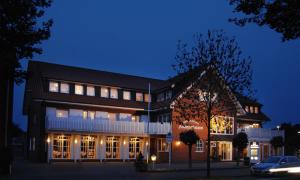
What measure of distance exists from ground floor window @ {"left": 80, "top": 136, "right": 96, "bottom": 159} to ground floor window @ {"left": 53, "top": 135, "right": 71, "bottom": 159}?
57.7 inches

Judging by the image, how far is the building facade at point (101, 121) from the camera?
4312cm

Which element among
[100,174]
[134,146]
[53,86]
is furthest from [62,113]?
[100,174]

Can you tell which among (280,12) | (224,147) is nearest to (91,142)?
(224,147)

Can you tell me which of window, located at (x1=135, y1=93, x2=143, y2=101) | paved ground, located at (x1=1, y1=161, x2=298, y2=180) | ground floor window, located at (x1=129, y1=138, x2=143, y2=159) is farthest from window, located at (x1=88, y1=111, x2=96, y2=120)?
paved ground, located at (x1=1, y1=161, x2=298, y2=180)

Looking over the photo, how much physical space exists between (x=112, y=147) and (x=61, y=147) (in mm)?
5387

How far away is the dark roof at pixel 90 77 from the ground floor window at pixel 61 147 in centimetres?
593

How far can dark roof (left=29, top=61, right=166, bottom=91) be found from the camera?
46219mm

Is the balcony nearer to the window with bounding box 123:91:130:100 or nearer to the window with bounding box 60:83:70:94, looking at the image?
the window with bounding box 123:91:130:100

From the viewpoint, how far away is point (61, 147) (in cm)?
4322

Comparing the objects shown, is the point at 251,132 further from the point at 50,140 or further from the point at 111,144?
the point at 50,140

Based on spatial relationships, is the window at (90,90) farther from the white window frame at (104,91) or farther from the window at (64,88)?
the window at (64,88)

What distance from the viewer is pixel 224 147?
2024 inches

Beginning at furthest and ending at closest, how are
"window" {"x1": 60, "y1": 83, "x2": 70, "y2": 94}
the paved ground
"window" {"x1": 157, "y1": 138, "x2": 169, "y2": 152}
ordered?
"window" {"x1": 157, "y1": 138, "x2": 169, "y2": 152} < "window" {"x1": 60, "y1": 83, "x2": 70, "y2": 94} < the paved ground

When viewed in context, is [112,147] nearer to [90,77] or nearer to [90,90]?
[90,90]
